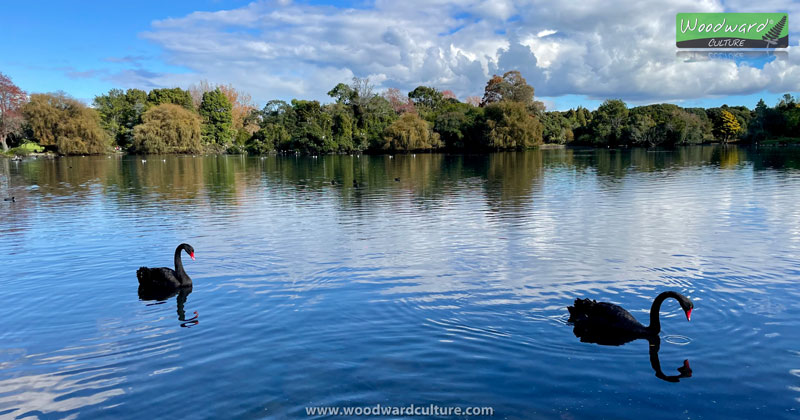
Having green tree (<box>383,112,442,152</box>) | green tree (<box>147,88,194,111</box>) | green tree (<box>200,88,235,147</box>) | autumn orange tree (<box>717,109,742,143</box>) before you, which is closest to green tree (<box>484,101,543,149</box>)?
green tree (<box>383,112,442,152</box>)

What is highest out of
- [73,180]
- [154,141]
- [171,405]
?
[154,141]

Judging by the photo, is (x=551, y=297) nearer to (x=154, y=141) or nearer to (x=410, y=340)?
(x=410, y=340)

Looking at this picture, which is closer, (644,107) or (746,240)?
(746,240)

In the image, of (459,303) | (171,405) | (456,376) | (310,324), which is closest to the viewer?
(171,405)

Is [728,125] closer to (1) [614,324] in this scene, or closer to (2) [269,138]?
(2) [269,138]

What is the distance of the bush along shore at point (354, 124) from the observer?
322ft

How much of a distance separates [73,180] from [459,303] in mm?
44724

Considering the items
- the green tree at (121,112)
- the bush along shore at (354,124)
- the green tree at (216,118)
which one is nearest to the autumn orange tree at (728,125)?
A: the bush along shore at (354,124)

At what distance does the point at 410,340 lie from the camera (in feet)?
29.4

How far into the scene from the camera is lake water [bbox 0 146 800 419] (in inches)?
280

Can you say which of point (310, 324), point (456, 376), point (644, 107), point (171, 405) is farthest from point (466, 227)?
point (644, 107)

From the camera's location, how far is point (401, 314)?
10.3m

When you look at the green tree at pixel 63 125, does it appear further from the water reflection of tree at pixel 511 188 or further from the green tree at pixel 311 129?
the water reflection of tree at pixel 511 188

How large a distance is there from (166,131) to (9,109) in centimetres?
2584
